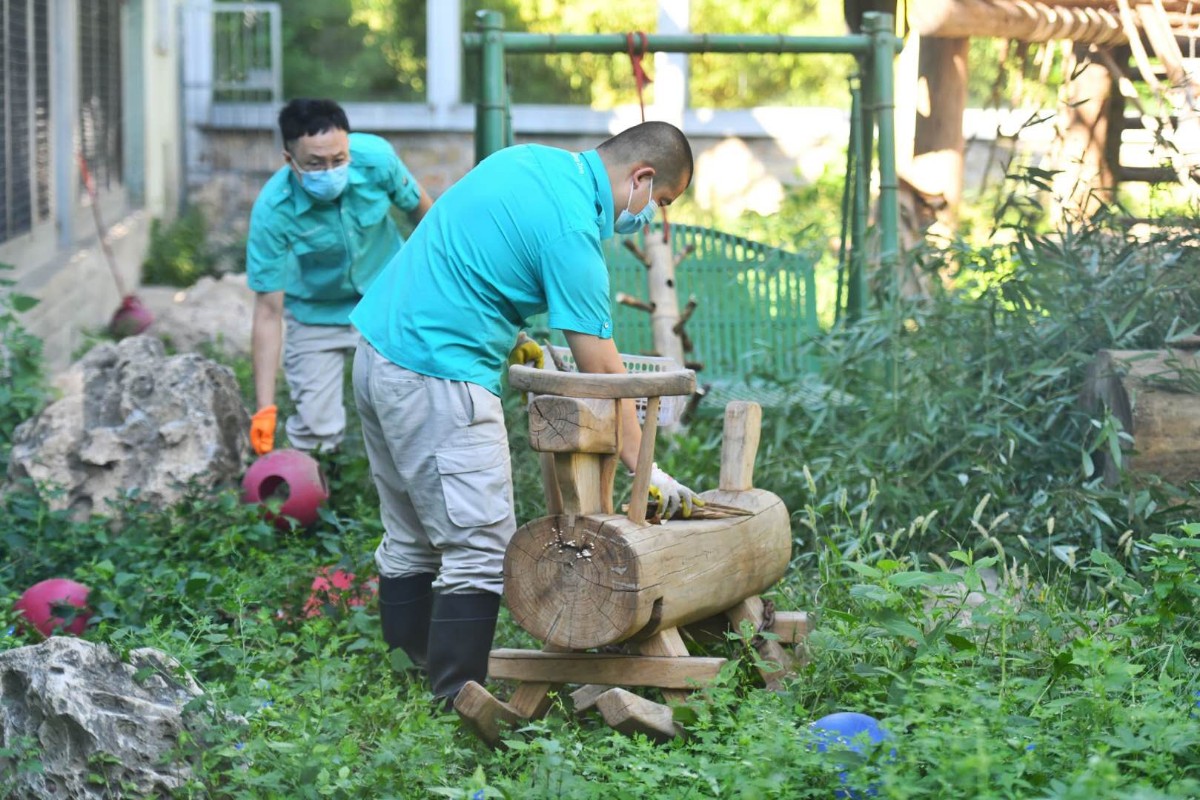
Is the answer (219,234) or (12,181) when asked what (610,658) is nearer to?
(12,181)

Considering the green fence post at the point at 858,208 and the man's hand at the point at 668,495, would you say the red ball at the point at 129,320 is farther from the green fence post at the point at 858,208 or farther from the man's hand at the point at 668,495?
the man's hand at the point at 668,495

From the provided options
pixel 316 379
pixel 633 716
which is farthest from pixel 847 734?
pixel 316 379

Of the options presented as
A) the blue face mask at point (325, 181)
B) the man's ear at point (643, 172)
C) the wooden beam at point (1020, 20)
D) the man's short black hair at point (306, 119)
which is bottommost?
the blue face mask at point (325, 181)

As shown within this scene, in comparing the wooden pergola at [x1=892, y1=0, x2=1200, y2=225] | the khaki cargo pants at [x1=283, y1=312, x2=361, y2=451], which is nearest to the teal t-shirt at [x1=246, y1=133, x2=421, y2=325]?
the khaki cargo pants at [x1=283, y1=312, x2=361, y2=451]

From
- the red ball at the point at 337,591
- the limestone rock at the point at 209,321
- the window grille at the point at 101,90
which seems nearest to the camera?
the red ball at the point at 337,591

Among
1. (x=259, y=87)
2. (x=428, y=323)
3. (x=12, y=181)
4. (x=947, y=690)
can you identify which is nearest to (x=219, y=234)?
(x=259, y=87)

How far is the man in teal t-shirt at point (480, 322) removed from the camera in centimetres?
362

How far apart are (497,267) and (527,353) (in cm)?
49

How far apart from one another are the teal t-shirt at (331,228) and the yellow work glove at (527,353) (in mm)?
1558

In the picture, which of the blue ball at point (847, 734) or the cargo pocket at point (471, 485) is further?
the cargo pocket at point (471, 485)

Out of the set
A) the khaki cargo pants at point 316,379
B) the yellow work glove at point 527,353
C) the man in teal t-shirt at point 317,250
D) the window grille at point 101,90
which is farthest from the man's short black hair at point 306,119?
the window grille at point 101,90

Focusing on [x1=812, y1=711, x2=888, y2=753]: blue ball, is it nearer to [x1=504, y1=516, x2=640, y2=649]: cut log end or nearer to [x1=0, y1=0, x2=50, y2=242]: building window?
[x1=504, y1=516, x2=640, y2=649]: cut log end

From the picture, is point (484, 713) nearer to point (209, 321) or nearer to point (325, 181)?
point (325, 181)

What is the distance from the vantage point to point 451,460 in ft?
12.3
